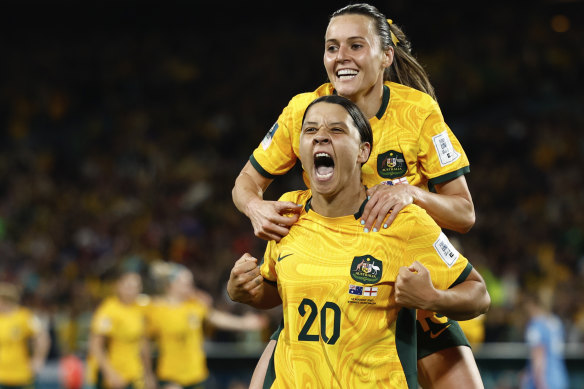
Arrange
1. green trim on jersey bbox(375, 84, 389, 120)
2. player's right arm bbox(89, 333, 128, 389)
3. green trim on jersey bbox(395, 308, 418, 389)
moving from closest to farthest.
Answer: green trim on jersey bbox(395, 308, 418, 389) < green trim on jersey bbox(375, 84, 389, 120) < player's right arm bbox(89, 333, 128, 389)

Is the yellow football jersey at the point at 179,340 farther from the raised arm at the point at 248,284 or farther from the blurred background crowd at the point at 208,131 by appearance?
the raised arm at the point at 248,284

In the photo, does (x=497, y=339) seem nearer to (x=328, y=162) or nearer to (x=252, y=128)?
(x=252, y=128)

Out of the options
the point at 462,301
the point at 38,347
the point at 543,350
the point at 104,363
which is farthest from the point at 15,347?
the point at 462,301

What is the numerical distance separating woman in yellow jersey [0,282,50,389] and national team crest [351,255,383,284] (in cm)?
780

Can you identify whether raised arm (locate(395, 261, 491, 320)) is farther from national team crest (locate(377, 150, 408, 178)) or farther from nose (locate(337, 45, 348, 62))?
nose (locate(337, 45, 348, 62))

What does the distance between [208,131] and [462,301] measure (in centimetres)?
1362

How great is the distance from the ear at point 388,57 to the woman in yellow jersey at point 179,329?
5.34 metres

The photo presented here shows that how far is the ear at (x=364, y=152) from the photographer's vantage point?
10.4 ft

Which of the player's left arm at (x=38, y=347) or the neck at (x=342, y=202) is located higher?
the neck at (x=342, y=202)

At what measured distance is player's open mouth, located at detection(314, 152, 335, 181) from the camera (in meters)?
3.07

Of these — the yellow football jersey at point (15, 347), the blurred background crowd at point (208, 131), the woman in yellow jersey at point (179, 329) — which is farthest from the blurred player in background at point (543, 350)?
the yellow football jersey at point (15, 347)

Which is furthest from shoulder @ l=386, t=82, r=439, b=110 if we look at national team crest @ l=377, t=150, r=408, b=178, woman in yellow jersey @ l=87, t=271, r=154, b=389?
woman in yellow jersey @ l=87, t=271, r=154, b=389

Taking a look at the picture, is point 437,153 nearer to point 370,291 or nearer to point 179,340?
point 370,291

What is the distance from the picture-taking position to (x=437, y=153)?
141 inches
